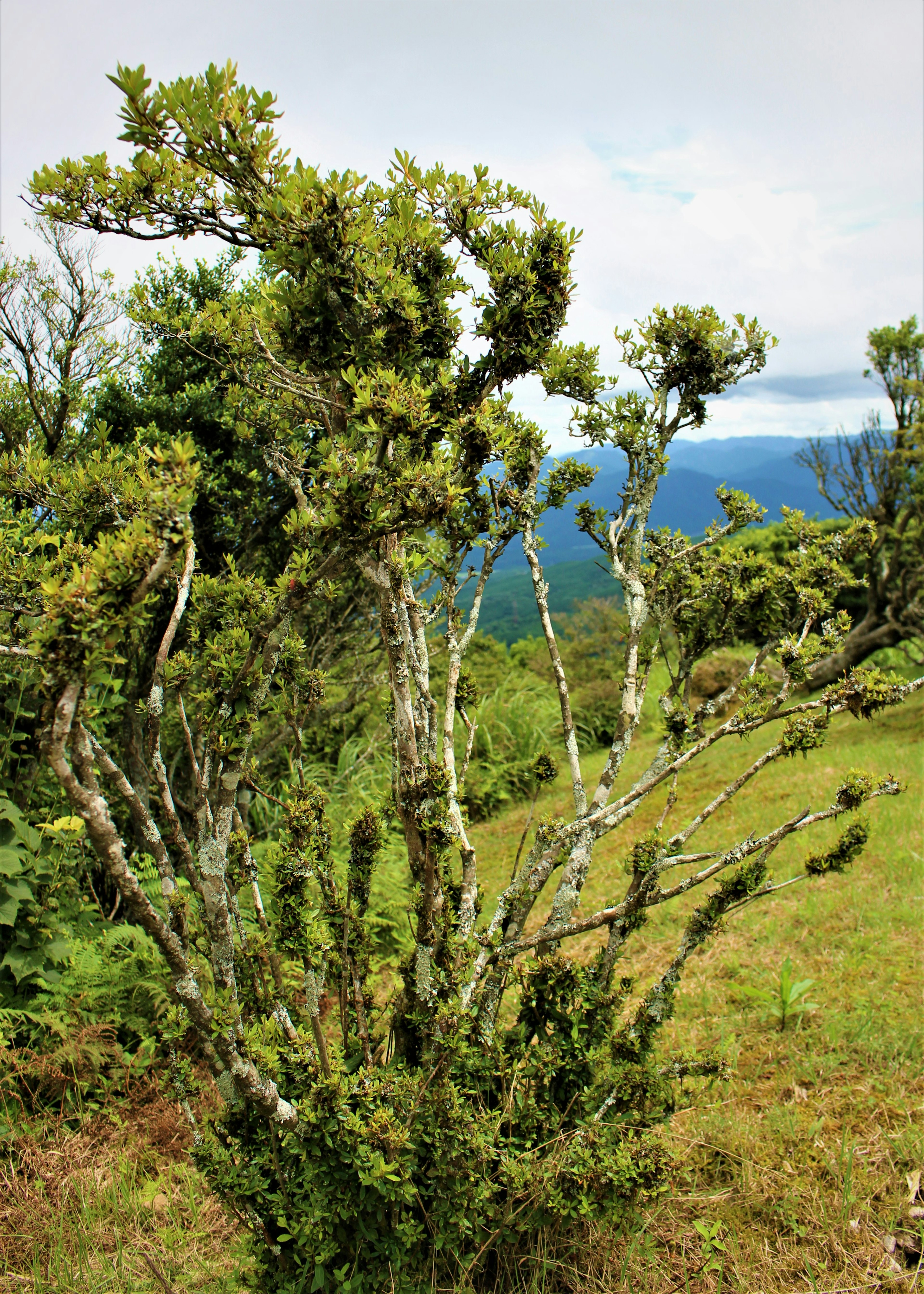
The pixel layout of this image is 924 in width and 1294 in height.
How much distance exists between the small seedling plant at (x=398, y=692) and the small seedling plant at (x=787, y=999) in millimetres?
1582

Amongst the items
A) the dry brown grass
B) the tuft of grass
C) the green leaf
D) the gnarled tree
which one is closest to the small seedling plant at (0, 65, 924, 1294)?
the tuft of grass

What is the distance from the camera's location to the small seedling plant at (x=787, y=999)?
Answer: 3.86 m

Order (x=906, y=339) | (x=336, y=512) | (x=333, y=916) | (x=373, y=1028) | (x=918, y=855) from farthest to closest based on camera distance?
(x=906, y=339)
(x=918, y=855)
(x=373, y=1028)
(x=333, y=916)
(x=336, y=512)

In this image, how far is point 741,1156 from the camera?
3.02m

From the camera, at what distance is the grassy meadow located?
8.16 ft

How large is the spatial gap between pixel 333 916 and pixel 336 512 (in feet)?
4.39

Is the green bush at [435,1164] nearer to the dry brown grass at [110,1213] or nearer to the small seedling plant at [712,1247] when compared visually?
the small seedling plant at [712,1247]

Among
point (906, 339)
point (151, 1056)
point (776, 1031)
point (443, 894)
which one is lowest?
point (776, 1031)

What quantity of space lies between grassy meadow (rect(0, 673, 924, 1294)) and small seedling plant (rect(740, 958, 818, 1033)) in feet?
0.20

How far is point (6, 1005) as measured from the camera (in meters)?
3.79

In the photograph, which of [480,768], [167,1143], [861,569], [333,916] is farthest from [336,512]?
[861,569]

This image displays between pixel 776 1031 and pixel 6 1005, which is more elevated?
pixel 6 1005

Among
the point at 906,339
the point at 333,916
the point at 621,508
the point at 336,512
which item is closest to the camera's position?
the point at 336,512

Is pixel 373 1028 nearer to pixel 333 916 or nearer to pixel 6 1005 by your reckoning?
pixel 333 916
